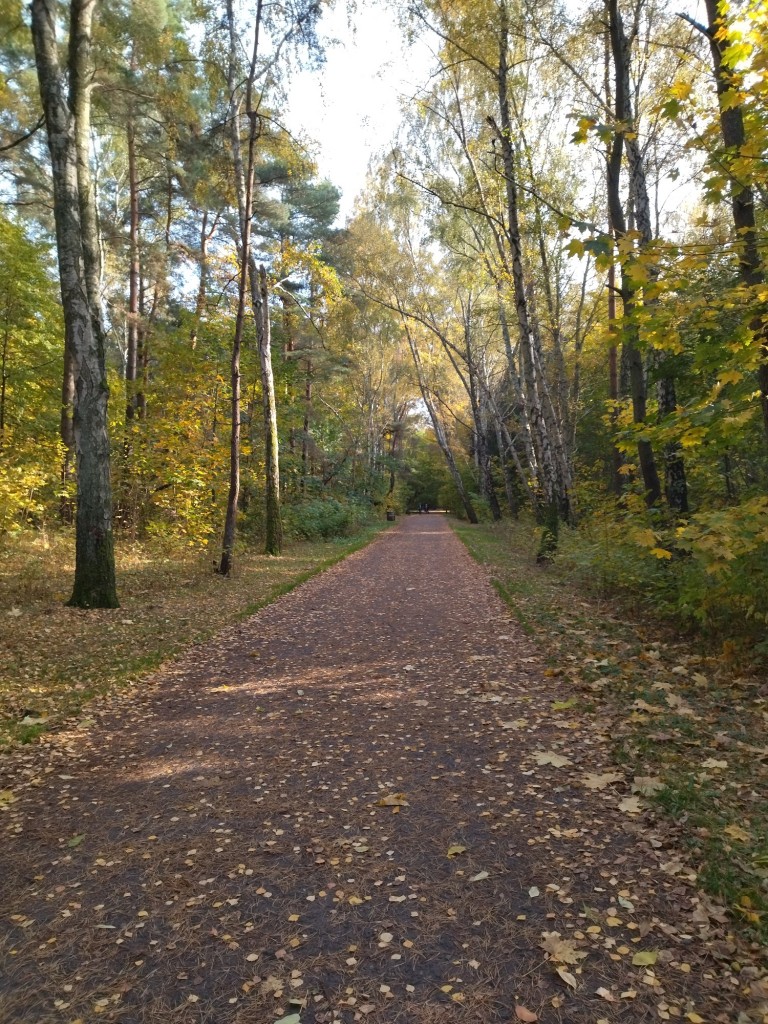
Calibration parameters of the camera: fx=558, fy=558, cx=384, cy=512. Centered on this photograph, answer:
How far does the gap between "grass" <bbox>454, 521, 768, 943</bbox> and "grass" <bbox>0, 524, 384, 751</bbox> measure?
431 centimetres

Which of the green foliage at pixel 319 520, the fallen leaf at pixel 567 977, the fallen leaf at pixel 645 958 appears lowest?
the fallen leaf at pixel 567 977

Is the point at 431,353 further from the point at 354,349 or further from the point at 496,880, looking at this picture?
the point at 496,880

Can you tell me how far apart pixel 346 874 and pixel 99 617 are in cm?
604

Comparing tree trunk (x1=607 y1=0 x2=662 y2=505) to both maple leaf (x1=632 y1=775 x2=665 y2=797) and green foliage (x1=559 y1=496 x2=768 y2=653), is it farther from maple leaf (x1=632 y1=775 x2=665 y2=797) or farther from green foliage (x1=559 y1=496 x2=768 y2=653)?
maple leaf (x1=632 y1=775 x2=665 y2=797)

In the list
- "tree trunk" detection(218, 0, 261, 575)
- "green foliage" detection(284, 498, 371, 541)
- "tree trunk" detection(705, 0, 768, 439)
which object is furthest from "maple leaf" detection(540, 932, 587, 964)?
"green foliage" detection(284, 498, 371, 541)

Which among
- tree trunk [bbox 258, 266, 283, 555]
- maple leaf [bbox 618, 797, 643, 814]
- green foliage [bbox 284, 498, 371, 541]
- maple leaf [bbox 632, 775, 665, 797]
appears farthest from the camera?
green foliage [bbox 284, 498, 371, 541]

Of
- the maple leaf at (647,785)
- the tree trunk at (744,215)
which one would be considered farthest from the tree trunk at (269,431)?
the maple leaf at (647,785)

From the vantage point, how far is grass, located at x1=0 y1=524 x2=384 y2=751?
16.7 ft

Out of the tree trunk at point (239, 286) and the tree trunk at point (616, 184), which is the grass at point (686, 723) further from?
the tree trunk at point (239, 286)

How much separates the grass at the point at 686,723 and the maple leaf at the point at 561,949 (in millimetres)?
652

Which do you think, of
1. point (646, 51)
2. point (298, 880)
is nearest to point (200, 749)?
point (298, 880)

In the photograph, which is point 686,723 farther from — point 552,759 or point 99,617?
point 99,617

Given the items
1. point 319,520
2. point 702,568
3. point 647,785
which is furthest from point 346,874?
point 319,520

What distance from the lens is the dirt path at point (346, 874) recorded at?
2061mm
